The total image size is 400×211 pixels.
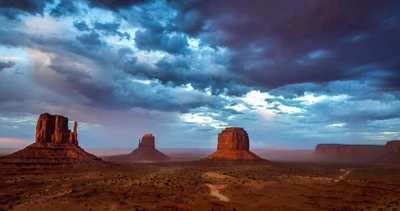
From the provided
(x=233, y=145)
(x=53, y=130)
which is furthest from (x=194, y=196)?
(x=233, y=145)

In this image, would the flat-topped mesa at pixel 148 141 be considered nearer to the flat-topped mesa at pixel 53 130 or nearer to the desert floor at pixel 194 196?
the flat-topped mesa at pixel 53 130

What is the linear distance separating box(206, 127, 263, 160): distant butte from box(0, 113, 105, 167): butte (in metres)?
70.8

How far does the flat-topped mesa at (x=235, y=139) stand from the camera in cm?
15000

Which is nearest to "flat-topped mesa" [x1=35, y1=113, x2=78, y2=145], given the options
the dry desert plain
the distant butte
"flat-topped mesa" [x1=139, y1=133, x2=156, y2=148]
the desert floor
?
the dry desert plain

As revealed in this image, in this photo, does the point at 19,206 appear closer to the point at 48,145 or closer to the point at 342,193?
the point at 342,193

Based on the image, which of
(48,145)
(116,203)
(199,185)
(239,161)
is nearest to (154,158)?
(239,161)

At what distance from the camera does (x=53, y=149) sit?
84125 mm

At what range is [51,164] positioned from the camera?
252ft

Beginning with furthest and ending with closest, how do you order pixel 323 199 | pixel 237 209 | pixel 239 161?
1. pixel 239 161
2. pixel 323 199
3. pixel 237 209

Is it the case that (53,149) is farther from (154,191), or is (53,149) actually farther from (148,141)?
(148,141)

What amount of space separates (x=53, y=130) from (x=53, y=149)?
7.40 meters

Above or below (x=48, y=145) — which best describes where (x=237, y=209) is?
below

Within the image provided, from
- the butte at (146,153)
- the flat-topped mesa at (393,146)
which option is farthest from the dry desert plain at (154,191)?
the flat-topped mesa at (393,146)

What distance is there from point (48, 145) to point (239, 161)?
79.0 metres
